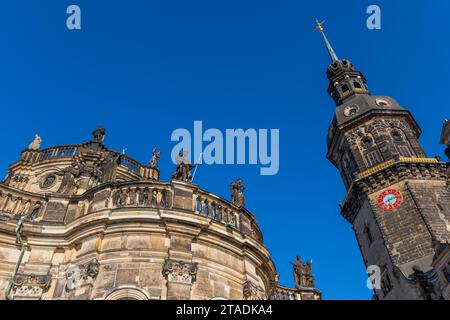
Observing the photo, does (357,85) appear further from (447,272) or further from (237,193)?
(237,193)

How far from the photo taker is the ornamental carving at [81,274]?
1209 centimetres

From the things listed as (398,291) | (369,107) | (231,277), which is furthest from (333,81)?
(231,277)

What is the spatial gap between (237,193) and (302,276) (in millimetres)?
5189

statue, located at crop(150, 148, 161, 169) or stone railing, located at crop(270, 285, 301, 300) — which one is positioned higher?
statue, located at crop(150, 148, 161, 169)

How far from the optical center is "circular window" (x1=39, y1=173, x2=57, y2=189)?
2403cm

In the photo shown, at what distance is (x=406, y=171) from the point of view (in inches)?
1489

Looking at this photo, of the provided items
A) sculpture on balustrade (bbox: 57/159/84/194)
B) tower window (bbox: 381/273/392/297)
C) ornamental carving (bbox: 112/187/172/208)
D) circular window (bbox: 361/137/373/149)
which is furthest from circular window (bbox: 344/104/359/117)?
ornamental carving (bbox: 112/187/172/208)

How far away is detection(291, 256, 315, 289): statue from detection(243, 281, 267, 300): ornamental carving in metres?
4.09

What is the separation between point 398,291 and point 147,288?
1110 inches

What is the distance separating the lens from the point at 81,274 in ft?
40.5

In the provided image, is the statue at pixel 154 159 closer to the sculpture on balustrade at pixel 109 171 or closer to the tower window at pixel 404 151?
the sculpture on balustrade at pixel 109 171

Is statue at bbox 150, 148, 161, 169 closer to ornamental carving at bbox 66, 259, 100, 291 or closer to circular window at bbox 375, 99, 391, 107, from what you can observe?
ornamental carving at bbox 66, 259, 100, 291

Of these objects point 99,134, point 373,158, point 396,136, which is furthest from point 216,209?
point 396,136

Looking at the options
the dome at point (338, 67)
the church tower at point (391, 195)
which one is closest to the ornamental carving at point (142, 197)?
the church tower at point (391, 195)
